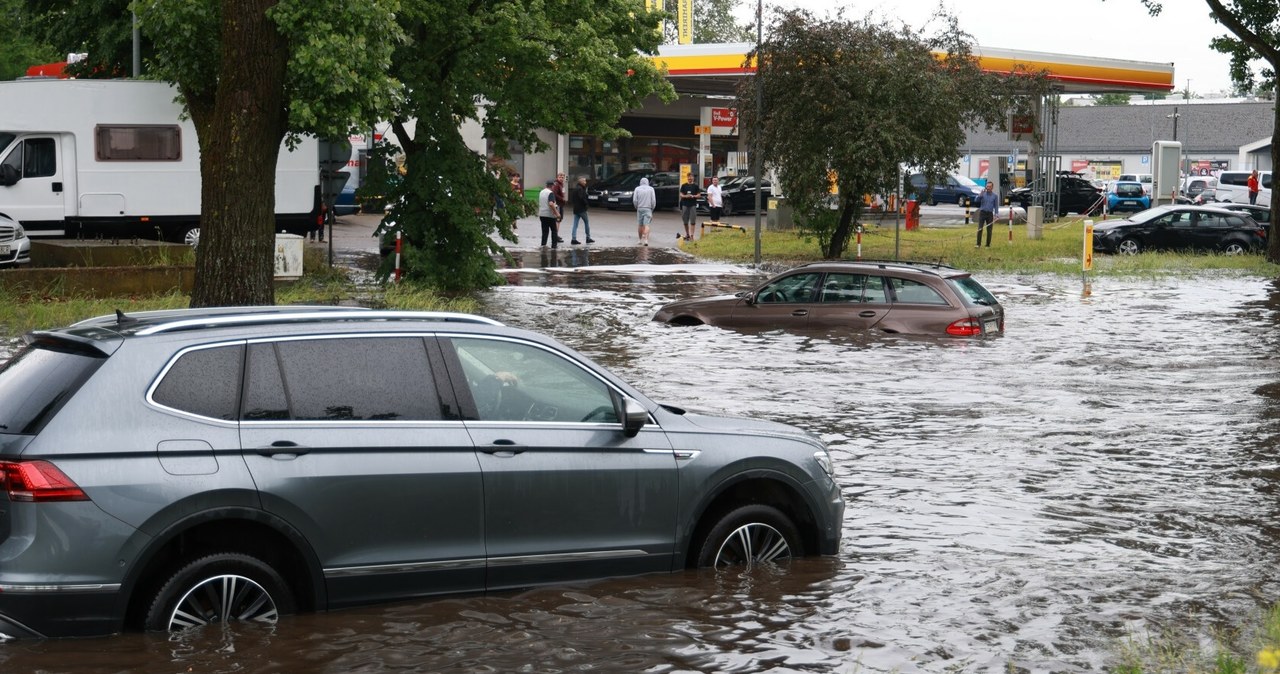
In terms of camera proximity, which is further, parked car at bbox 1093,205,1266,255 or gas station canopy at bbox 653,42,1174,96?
gas station canopy at bbox 653,42,1174,96

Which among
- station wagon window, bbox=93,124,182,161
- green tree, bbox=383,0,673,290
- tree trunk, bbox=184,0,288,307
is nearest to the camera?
tree trunk, bbox=184,0,288,307

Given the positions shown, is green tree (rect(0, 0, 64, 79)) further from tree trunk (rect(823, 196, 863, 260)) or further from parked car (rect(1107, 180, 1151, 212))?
parked car (rect(1107, 180, 1151, 212))

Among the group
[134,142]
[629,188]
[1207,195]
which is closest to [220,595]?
[134,142]

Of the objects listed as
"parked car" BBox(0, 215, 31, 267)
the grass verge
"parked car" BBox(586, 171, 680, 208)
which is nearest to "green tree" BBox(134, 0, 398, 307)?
"parked car" BBox(0, 215, 31, 267)

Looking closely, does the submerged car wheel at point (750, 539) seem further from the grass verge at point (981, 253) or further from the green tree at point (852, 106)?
the grass verge at point (981, 253)

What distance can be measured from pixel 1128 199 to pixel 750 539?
191 feet

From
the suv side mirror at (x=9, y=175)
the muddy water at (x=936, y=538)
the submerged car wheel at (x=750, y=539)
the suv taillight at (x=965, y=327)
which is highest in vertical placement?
the suv side mirror at (x=9, y=175)

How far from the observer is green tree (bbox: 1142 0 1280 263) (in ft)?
124

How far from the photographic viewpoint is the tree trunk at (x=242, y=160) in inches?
540

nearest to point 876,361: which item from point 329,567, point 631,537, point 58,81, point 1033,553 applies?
point 1033,553

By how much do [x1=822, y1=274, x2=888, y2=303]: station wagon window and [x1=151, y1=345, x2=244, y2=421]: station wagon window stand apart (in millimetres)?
13682

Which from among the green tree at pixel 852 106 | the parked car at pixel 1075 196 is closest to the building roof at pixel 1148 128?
the parked car at pixel 1075 196

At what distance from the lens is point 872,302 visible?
1938 centimetres

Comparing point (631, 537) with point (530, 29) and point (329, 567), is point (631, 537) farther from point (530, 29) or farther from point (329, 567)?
point (530, 29)
